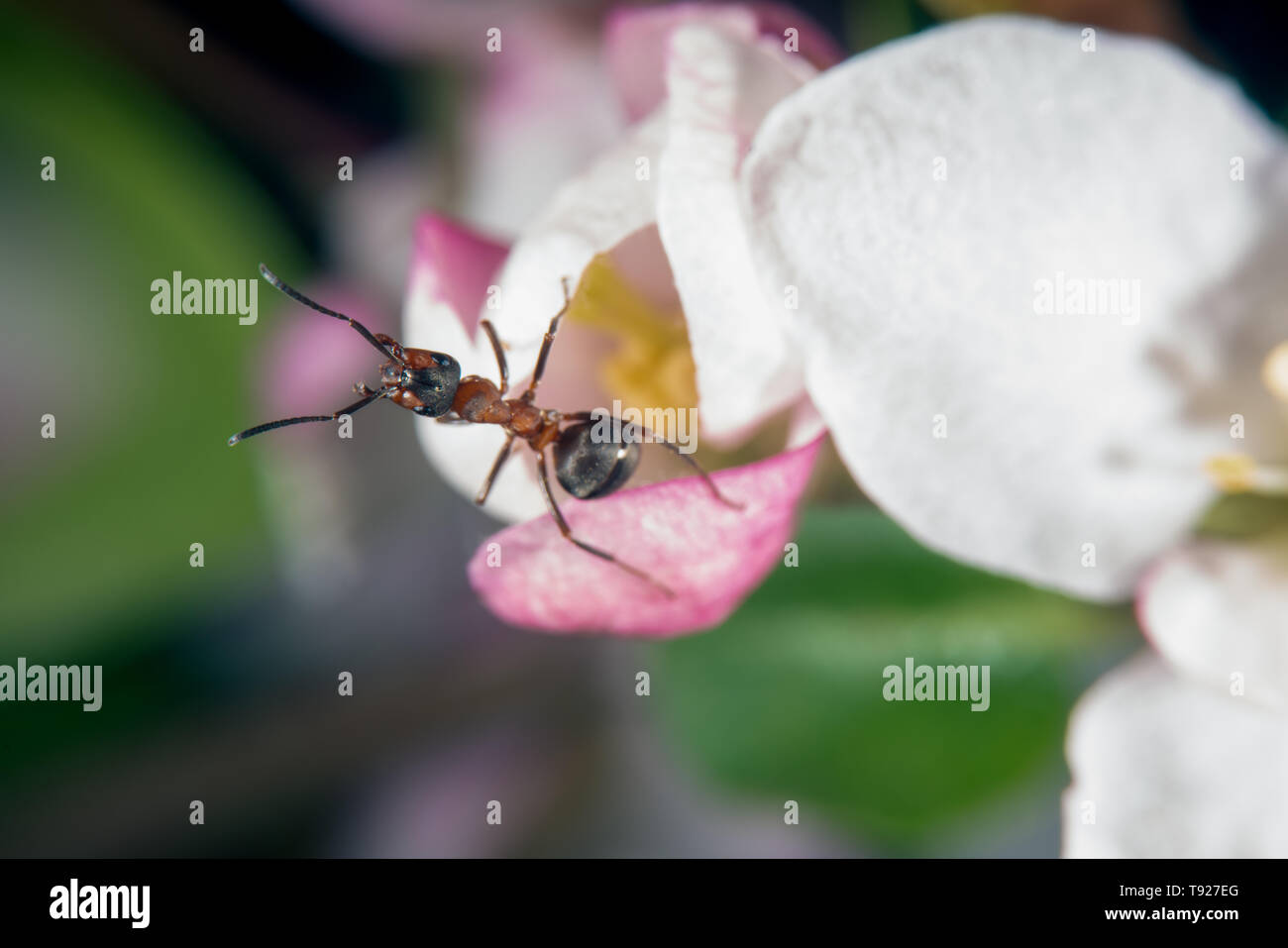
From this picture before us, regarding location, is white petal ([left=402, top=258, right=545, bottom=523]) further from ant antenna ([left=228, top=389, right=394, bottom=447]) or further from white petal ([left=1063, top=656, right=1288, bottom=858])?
white petal ([left=1063, top=656, right=1288, bottom=858])

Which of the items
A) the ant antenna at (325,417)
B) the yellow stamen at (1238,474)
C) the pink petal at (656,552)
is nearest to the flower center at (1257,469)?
the yellow stamen at (1238,474)

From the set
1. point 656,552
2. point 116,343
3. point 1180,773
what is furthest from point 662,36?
point 116,343

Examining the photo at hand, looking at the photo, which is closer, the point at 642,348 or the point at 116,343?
the point at 642,348

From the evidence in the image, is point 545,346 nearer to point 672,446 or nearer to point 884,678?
point 672,446
